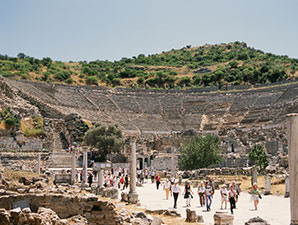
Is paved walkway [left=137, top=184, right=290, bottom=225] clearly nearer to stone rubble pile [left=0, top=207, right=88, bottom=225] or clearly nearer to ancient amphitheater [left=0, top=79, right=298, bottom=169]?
stone rubble pile [left=0, top=207, right=88, bottom=225]

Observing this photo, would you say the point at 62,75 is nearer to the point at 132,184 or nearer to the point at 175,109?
the point at 175,109

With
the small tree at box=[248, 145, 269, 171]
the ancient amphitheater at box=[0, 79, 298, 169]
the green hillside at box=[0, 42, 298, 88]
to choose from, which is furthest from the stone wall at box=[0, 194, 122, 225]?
the green hillside at box=[0, 42, 298, 88]

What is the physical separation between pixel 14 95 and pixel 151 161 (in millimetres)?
22143

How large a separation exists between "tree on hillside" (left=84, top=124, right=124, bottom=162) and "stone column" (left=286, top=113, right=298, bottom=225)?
35836 millimetres

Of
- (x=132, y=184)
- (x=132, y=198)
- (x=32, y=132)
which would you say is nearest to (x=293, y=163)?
(x=132, y=198)

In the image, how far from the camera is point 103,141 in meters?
43.1

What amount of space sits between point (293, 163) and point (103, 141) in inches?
1418

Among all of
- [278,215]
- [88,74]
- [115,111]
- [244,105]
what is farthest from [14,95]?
[278,215]

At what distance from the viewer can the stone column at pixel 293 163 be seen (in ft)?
25.6

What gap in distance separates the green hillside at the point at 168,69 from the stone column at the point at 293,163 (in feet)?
226

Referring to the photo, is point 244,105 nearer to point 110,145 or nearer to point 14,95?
point 110,145

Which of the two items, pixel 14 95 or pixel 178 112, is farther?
pixel 178 112

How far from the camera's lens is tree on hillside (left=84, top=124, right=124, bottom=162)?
4325 cm

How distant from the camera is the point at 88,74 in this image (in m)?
94.1
